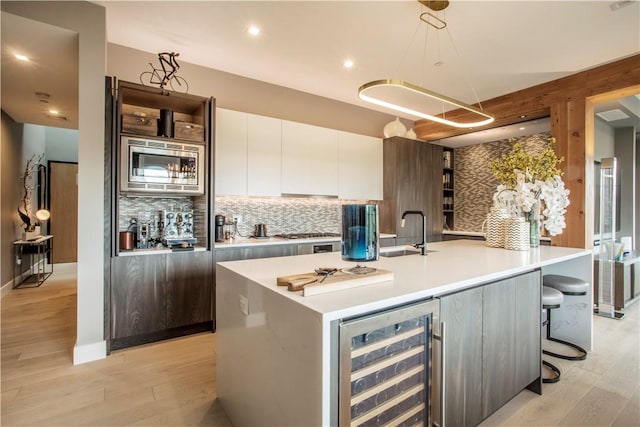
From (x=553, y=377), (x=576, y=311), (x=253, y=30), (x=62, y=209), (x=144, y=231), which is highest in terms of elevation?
(x=253, y=30)

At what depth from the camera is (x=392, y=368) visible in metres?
1.30

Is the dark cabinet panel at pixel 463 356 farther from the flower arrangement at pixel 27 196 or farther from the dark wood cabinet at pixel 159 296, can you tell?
the flower arrangement at pixel 27 196

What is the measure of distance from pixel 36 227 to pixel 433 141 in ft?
23.7

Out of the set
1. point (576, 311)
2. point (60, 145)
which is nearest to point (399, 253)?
point (576, 311)

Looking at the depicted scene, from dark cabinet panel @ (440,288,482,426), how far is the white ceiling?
2255mm

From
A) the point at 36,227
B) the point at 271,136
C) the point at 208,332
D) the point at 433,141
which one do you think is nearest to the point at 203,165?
the point at 271,136

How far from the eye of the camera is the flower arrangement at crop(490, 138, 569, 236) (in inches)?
98.4

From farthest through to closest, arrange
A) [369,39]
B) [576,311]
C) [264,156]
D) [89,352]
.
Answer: [264,156] < [369,39] < [576,311] < [89,352]

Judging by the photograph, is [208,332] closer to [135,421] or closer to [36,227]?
[135,421]

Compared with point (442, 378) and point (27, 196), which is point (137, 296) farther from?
point (27, 196)

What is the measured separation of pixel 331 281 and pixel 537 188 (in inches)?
86.2

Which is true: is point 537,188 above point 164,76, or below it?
below

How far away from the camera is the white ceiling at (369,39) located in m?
2.49

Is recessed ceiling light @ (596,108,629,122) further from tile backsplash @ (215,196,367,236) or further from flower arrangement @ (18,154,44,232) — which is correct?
flower arrangement @ (18,154,44,232)
